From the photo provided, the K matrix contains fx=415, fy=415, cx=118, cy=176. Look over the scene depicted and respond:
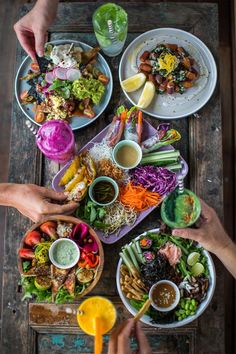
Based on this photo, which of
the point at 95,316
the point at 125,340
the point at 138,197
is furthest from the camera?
the point at 138,197

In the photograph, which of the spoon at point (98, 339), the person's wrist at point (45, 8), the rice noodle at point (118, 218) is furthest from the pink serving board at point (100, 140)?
the person's wrist at point (45, 8)

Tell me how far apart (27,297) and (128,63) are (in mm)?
1171

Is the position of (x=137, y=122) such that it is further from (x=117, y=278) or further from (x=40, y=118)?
(x=117, y=278)

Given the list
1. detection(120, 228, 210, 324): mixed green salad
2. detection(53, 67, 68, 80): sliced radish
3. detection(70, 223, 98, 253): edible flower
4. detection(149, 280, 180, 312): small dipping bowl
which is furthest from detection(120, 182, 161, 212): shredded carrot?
detection(53, 67, 68, 80): sliced radish

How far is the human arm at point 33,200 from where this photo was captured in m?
1.72

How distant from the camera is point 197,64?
1.96 m

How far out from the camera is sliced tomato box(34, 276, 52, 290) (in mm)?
1679

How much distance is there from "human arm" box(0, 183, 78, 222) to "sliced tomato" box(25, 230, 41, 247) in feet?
0.23

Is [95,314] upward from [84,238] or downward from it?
downward

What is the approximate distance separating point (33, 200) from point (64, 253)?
0.26 metres

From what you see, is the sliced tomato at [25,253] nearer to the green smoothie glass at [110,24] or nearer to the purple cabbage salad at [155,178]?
the purple cabbage salad at [155,178]

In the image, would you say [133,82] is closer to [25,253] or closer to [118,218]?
[118,218]

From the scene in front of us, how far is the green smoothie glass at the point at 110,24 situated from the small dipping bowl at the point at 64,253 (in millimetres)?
914

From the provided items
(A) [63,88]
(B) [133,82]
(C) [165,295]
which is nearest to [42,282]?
(C) [165,295]
